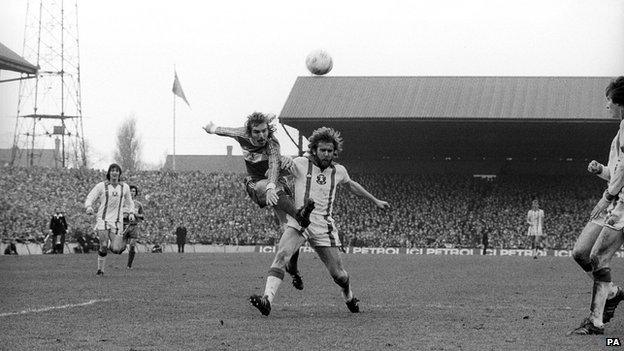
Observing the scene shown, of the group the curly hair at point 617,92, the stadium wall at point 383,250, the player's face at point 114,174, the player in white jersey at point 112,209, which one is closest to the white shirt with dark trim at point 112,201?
the player in white jersey at point 112,209

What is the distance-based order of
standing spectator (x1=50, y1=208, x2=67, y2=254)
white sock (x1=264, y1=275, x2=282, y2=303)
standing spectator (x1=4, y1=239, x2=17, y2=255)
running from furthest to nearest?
standing spectator (x1=50, y1=208, x2=67, y2=254), standing spectator (x1=4, y1=239, x2=17, y2=255), white sock (x1=264, y1=275, x2=282, y2=303)

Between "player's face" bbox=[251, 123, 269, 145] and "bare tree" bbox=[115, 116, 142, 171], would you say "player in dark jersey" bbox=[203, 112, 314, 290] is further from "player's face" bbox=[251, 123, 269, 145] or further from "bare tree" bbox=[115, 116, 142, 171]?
"bare tree" bbox=[115, 116, 142, 171]

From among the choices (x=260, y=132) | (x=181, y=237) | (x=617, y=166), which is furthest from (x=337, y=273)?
(x=181, y=237)

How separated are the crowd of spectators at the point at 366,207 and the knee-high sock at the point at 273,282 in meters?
35.8

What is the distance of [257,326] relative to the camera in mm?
9922

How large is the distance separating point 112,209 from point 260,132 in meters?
8.55

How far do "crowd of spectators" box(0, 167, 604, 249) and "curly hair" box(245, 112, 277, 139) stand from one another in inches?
1361

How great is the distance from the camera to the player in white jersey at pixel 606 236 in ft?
30.5

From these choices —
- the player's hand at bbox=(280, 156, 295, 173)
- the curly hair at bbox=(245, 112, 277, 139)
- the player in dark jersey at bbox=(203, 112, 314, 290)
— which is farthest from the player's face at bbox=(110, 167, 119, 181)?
the player's hand at bbox=(280, 156, 295, 173)

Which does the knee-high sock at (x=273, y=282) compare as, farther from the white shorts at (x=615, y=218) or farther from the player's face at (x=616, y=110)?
the player's face at (x=616, y=110)

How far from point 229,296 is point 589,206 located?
1634 inches

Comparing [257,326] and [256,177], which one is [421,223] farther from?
[257,326]

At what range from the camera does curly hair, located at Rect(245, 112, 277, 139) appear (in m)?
12.4

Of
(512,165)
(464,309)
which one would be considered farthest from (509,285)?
(512,165)
